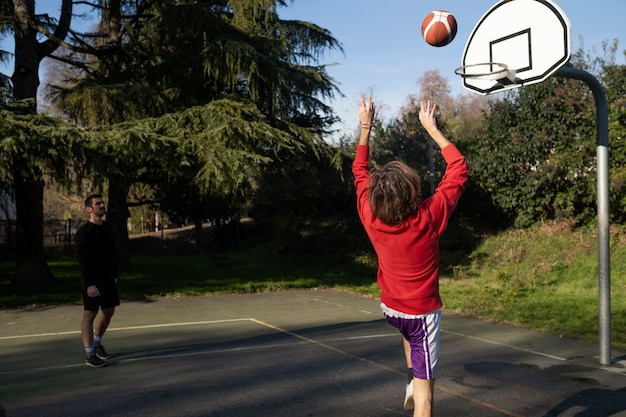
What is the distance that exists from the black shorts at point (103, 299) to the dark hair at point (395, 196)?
459 cm

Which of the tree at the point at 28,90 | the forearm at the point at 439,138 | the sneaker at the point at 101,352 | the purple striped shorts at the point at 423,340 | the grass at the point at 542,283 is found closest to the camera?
the purple striped shorts at the point at 423,340

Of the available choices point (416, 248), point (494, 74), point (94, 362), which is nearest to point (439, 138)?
point (416, 248)

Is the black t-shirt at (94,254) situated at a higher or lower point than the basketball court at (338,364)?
higher

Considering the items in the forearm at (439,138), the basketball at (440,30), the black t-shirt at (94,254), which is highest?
the basketball at (440,30)

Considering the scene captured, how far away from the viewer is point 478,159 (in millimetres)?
20953

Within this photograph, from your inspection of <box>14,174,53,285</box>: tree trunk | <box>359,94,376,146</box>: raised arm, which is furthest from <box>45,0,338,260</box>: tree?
<box>359,94,376,146</box>: raised arm

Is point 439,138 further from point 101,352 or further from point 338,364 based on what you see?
point 101,352

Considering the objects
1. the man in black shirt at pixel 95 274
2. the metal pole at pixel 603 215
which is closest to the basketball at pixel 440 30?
the metal pole at pixel 603 215

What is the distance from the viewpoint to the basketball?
805cm

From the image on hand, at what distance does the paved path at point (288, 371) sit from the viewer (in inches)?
221

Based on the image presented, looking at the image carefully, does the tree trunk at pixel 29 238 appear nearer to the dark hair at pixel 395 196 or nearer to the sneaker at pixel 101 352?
the sneaker at pixel 101 352

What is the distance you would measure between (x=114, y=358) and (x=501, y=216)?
16.8m

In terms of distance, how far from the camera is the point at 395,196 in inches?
147

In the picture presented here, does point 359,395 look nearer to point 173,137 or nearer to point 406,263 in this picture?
point 406,263
